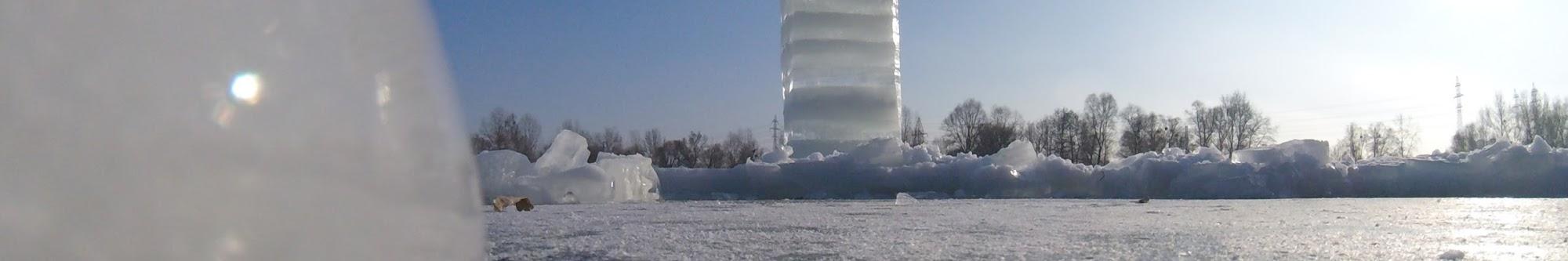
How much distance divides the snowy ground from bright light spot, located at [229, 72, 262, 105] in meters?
1.14

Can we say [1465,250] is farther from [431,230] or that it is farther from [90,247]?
[90,247]

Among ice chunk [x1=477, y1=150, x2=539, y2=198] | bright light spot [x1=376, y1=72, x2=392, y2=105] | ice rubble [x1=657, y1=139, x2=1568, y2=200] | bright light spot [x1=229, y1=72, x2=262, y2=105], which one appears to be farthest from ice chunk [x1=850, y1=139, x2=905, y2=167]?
bright light spot [x1=229, y1=72, x2=262, y2=105]

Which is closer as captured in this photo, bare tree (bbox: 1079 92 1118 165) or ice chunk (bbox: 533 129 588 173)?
ice chunk (bbox: 533 129 588 173)

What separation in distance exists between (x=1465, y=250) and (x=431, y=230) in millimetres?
1883

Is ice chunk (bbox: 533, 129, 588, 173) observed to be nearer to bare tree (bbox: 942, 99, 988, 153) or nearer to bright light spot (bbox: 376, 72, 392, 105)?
bright light spot (bbox: 376, 72, 392, 105)

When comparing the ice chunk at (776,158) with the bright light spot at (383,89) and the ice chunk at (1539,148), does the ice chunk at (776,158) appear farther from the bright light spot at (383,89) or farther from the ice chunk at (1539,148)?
the bright light spot at (383,89)

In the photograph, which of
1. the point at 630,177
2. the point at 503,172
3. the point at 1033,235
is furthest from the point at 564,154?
the point at 1033,235

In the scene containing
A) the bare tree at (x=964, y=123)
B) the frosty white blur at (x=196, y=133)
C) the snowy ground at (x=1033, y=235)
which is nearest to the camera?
the frosty white blur at (x=196, y=133)

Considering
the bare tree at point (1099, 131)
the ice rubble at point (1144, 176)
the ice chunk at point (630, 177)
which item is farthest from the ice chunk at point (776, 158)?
the bare tree at point (1099, 131)

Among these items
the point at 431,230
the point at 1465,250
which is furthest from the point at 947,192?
the point at 431,230

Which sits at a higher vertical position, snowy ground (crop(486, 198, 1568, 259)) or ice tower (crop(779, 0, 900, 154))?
ice tower (crop(779, 0, 900, 154))

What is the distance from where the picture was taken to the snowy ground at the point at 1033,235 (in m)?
1.96

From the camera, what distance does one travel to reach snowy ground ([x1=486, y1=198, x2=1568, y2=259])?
196cm

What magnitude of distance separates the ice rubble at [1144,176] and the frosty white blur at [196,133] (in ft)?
25.5
